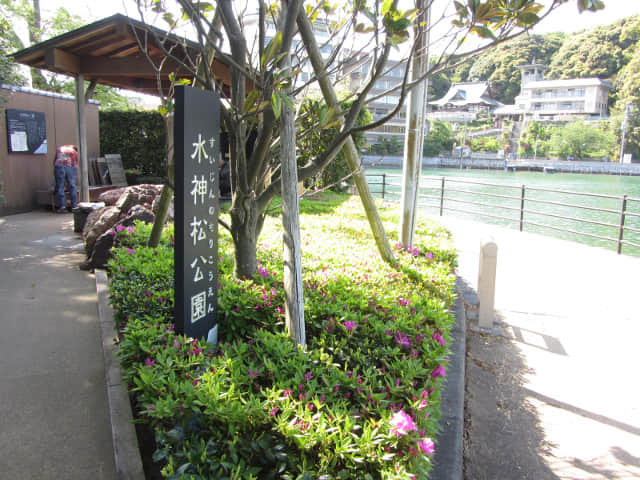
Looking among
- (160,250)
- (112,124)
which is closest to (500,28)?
(160,250)

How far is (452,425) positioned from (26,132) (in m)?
10.0

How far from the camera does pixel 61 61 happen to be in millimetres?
7723

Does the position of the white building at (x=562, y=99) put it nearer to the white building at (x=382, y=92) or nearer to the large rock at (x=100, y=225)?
the white building at (x=382, y=92)

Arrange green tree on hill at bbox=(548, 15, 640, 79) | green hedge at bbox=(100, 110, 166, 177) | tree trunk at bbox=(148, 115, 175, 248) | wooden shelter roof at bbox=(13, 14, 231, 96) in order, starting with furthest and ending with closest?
green tree on hill at bbox=(548, 15, 640, 79)
green hedge at bbox=(100, 110, 166, 177)
wooden shelter roof at bbox=(13, 14, 231, 96)
tree trunk at bbox=(148, 115, 175, 248)

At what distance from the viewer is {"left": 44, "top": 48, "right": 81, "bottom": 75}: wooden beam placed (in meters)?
7.52

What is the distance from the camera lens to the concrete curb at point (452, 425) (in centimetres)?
225

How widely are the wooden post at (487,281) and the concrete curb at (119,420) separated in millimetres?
3338

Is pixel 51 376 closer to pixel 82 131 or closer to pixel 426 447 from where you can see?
pixel 426 447

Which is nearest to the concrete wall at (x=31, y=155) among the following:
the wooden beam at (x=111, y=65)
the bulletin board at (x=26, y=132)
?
the bulletin board at (x=26, y=132)

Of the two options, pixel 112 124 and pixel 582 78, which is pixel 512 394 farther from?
pixel 582 78

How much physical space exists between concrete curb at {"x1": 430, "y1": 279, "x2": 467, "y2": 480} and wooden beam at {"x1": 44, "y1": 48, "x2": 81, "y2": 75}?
295 inches

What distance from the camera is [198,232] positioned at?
235cm

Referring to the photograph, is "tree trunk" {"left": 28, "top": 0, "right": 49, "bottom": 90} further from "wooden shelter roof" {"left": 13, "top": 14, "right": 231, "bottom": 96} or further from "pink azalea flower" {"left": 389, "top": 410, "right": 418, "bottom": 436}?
"pink azalea flower" {"left": 389, "top": 410, "right": 418, "bottom": 436}

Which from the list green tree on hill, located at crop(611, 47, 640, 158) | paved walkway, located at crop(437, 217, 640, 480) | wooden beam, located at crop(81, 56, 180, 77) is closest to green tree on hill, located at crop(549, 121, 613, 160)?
green tree on hill, located at crop(611, 47, 640, 158)
